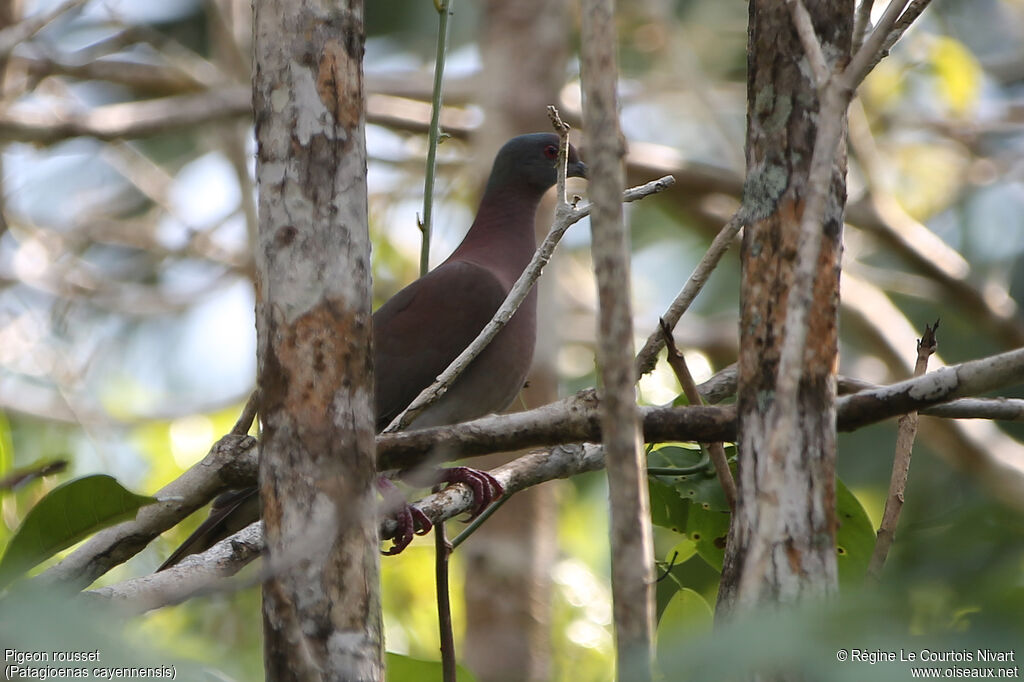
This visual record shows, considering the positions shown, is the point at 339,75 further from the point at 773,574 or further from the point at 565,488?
the point at 565,488

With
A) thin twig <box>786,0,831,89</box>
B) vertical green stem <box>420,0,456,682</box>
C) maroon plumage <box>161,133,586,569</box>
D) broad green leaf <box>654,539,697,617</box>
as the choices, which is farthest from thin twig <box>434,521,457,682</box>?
maroon plumage <box>161,133,586,569</box>

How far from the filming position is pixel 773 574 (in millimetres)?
1321

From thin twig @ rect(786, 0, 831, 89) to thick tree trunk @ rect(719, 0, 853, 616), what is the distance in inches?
3.8

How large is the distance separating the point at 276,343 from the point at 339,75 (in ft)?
1.26

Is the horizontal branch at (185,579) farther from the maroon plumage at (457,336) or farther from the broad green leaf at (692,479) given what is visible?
the maroon plumage at (457,336)

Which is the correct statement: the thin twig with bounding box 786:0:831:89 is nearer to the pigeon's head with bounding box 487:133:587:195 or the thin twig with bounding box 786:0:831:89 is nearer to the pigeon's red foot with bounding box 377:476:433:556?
the pigeon's red foot with bounding box 377:476:433:556

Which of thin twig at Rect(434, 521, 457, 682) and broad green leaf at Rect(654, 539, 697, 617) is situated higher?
broad green leaf at Rect(654, 539, 697, 617)

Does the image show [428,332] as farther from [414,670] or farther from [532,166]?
[414,670]

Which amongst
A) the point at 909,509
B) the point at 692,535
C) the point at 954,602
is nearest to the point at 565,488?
the point at 909,509

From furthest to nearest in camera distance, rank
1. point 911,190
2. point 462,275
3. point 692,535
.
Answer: point 911,190
point 462,275
point 692,535

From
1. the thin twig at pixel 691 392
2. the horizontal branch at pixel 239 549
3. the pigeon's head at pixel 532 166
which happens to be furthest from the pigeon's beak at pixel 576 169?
the thin twig at pixel 691 392

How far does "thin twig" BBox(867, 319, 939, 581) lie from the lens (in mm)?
1809

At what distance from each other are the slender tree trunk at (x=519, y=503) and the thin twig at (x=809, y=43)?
3873 mm

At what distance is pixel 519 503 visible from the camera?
5660mm
